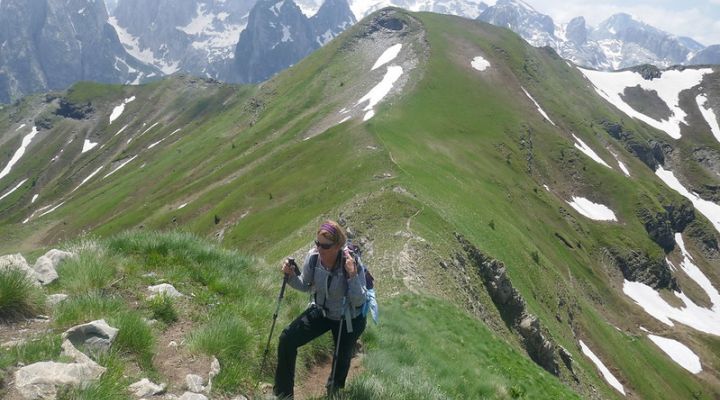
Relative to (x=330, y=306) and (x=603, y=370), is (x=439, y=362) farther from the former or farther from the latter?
(x=603, y=370)

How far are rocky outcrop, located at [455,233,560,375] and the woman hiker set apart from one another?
28.1 meters

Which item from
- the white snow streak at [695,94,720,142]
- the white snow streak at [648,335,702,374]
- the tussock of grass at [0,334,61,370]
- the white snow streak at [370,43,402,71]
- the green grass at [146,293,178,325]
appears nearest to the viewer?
the tussock of grass at [0,334,61,370]

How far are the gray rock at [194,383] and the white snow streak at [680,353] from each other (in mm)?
74176

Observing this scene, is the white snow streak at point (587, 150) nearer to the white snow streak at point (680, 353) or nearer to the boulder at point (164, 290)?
the white snow streak at point (680, 353)

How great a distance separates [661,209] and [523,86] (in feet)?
142

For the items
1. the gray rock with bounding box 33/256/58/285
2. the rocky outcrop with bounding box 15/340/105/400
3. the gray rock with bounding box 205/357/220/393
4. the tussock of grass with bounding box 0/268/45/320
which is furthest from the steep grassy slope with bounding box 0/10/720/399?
the gray rock with bounding box 33/256/58/285

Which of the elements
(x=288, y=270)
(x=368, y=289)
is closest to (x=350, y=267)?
(x=368, y=289)

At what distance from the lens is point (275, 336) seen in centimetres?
934

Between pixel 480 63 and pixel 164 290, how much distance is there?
404 ft

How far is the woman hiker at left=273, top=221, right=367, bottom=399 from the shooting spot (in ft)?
25.4

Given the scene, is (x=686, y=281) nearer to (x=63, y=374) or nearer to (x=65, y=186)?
(x=63, y=374)

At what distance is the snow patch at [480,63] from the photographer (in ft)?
392

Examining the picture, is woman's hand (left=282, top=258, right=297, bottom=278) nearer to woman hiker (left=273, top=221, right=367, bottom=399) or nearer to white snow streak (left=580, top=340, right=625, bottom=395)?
woman hiker (left=273, top=221, right=367, bottom=399)

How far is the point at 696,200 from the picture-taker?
494 feet
